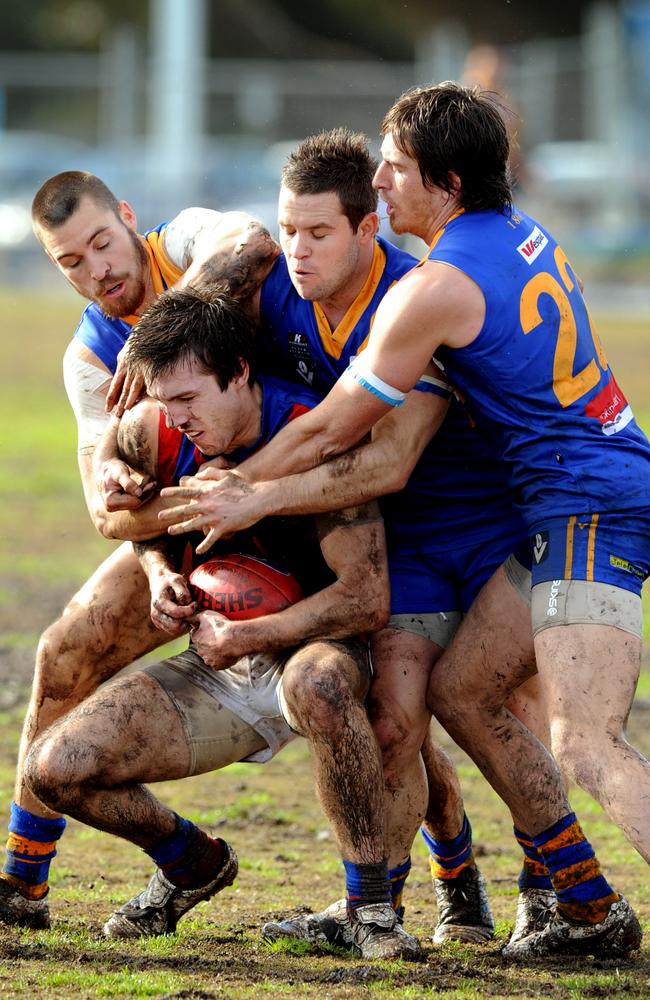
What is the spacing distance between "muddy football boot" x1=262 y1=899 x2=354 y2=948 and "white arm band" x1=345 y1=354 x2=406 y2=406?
1759mm

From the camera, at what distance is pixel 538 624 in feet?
16.5

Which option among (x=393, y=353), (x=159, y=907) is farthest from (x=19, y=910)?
(x=393, y=353)

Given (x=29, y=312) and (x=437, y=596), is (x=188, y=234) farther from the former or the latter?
(x=29, y=312)

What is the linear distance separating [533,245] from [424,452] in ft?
3.02

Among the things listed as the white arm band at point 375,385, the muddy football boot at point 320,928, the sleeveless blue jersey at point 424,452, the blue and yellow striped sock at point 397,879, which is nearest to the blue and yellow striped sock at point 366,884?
the muddy football boot at point 320,928

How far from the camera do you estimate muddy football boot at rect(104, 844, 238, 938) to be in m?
5.53

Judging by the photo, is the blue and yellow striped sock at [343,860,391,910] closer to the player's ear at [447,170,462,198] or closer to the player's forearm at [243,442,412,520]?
the player's forearm at [243,442,412,520]

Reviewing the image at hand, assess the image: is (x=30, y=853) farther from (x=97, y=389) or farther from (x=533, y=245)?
(x=533, y=245)

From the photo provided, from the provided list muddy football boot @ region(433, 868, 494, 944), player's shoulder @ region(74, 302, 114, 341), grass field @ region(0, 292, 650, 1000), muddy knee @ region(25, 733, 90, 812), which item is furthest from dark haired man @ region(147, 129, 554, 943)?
muddy knee @ region(25, 733, 90, 812)

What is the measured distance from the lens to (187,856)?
214 inches

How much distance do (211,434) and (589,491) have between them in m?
1.34

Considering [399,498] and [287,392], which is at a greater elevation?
[287,392]

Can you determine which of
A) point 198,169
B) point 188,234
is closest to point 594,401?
point 188,234

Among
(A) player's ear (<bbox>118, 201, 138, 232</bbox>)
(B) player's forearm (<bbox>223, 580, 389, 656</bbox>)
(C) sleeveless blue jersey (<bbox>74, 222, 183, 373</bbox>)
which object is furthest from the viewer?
(A) player's ear (<bbox>118, 201, 138, 232</bbox>)
